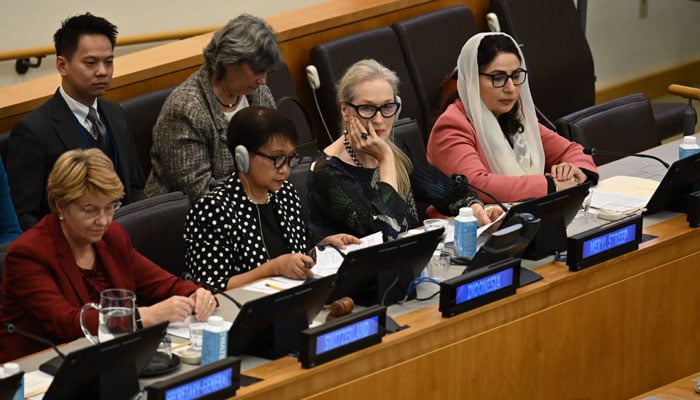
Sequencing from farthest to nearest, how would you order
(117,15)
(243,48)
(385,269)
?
1. (117,15)
2. (243,48)
3. (385,269)

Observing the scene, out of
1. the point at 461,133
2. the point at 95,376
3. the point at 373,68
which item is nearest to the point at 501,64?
the point at 461,133

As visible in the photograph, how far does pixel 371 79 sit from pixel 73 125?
3.08 feet

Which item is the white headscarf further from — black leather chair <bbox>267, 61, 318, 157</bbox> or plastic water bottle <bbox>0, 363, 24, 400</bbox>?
plastic water bottle <bbox>0, 363, 24, 400</bbox>

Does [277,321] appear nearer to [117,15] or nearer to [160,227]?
[160,227]

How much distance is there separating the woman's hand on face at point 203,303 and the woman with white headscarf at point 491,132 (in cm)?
136

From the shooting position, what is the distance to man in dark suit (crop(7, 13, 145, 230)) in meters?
3.92

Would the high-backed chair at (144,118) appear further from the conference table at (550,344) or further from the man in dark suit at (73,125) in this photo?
the conference table at (550,344)

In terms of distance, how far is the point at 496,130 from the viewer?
169 inches

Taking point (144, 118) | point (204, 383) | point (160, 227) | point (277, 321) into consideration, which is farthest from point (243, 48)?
A: point (204, 383)

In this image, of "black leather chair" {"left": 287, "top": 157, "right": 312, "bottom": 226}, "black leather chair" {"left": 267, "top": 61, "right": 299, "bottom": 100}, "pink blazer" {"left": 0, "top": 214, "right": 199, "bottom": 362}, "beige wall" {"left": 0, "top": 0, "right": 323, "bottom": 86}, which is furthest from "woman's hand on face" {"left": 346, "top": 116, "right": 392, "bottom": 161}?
"beige wall" {"left": 0, "top": 0, "right": 323, "bottom": 86}

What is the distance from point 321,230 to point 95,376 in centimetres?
139

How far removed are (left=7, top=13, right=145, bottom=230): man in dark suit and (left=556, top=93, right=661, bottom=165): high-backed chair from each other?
5.11 ft

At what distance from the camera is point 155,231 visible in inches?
138

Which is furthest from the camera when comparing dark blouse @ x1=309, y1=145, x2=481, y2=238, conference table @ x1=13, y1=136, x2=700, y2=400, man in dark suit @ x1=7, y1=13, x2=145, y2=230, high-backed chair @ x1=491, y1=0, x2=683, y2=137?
high-backed chair @ x1=491, y1=0, x2=683, y2=137
